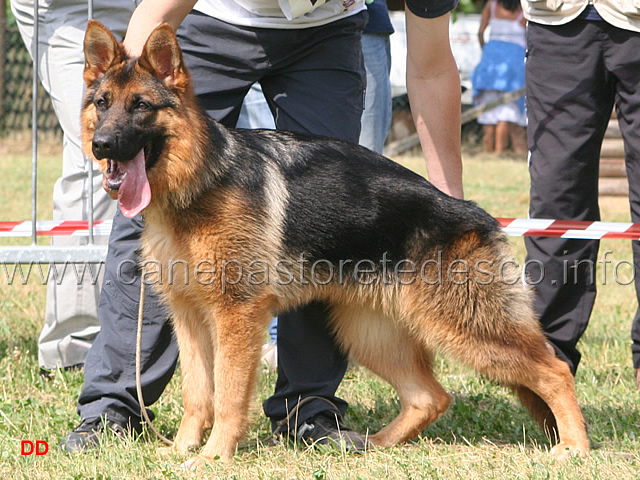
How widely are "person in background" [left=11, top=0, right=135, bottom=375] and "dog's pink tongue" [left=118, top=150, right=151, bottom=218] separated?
1.81m

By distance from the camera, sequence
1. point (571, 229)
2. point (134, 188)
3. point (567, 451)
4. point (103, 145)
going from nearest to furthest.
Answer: point (103, 145)
point (134, 188)
point (567, 451)
point (571, 229)

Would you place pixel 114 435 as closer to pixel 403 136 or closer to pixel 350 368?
pixel 350 368

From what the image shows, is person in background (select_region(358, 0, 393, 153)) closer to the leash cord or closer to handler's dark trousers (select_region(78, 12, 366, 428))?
handler's dark trousers (select_region(78, 12, 366, 428))

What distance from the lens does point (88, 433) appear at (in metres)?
3.45

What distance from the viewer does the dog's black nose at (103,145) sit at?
2.86 meters

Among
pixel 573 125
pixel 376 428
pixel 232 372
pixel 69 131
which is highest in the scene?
pixel 573 125

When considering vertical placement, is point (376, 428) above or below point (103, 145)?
below

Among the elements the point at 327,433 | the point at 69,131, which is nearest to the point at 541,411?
the point at 327,433

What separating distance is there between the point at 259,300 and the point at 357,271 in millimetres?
423

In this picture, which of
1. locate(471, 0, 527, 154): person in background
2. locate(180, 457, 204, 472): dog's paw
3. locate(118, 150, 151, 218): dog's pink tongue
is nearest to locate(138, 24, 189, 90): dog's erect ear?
locate(118, 150, 151, 218): dog's pink tongue

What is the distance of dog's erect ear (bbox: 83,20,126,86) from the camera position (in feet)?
10.0

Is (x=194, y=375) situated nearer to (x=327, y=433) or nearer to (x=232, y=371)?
(x=232, y=371)

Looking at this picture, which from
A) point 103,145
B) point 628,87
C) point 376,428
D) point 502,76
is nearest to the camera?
point 103,145

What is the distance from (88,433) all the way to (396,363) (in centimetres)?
138
